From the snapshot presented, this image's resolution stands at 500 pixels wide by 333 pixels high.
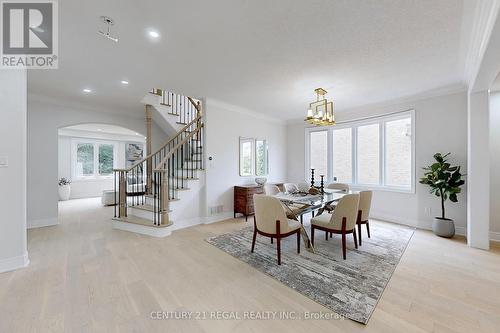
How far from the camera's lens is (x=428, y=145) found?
4.09 metres

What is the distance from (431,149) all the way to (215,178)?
14.7ft

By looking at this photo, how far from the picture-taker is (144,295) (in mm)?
2043

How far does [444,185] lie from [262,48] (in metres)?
3.84

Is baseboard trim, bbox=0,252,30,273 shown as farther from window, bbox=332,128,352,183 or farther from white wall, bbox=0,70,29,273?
window, bbox=332,128,352,183

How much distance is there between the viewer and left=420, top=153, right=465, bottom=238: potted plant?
11.5 feet

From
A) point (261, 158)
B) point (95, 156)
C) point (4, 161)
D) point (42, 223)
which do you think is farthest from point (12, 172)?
point (95, 156)

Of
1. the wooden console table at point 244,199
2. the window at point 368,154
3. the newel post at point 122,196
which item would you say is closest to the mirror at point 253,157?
the wooden console table at point 244,199

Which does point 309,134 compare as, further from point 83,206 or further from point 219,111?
point 83,206

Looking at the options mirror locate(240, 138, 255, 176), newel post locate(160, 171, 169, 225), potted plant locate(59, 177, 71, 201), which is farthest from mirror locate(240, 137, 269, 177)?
potted plant locate(59, 177, 71, 201)

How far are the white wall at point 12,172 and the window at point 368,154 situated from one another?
620cm

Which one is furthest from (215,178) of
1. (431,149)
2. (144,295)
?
(431,149)

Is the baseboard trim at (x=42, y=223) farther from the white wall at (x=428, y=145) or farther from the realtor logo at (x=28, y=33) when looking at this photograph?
the white wall at (x=428, y=145)

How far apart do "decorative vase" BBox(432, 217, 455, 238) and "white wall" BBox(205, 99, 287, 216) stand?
12.7 feet

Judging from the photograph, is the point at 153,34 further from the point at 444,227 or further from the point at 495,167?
the point at 495,167
